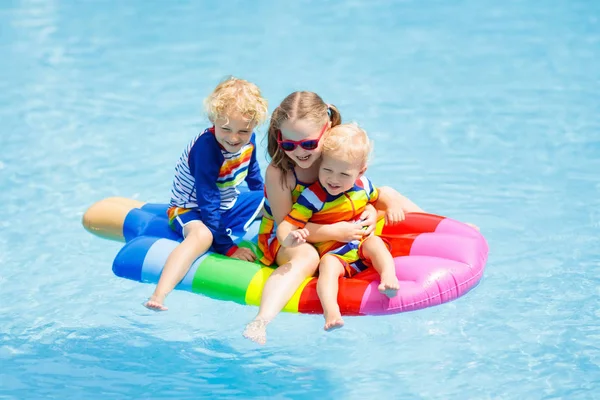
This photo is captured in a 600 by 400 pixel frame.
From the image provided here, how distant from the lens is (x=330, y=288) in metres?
4.44

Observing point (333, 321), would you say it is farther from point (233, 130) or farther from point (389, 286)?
point (233, 130)

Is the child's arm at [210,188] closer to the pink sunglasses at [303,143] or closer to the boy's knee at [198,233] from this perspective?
the boy's knee at [198,233]

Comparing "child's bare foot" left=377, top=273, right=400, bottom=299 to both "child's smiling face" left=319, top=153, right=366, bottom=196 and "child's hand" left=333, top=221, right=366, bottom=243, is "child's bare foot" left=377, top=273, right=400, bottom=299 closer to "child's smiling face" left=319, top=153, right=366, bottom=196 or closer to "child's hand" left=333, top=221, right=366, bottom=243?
"child's hand" left=333, top=221, right=366, bottom=243

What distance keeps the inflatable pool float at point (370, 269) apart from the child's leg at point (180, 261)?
0.05 metres

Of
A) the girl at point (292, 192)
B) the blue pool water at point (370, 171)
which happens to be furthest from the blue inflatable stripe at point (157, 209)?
the girl at point (292, 192)

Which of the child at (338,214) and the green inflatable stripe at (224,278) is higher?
the child at (338,214)

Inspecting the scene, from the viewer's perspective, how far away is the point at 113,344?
5336 mm

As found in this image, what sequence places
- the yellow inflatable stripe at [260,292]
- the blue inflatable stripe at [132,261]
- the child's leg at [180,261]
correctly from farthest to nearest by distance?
the blue inflatable stripe at [132,261] → the child's leg at [180,261] → the yellow inflatable stripe at [260,292]

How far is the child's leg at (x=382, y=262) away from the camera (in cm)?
438

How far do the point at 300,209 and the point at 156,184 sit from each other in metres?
3.04

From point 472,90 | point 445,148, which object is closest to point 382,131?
point 445,148

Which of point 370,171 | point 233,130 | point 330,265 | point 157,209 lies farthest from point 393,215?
point 370,171

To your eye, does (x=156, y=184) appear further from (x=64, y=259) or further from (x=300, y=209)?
(x=300, y=209)

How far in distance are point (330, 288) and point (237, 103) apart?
1.11 m
